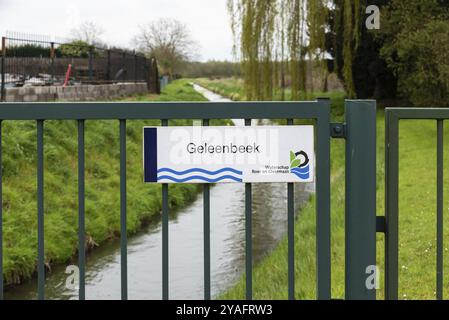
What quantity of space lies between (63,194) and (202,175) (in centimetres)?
974

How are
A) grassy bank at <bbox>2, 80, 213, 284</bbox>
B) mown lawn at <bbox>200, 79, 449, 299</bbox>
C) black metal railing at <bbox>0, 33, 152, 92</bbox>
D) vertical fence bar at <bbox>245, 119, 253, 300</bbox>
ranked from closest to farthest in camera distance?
vertical fence bar at <bbox>245, 119, 253, 300</bbox>
mown lawn at <bbox>200, 79, 449, 299</bbox>
grassy bank at <bbox>2, 80, 213, 284</bbox>
black metal railing at <bbox>0, 33, 152, 92</bbox>

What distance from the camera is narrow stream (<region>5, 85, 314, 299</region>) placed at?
8211 millimetres

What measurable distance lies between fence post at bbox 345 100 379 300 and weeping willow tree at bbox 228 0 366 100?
16.5 metres

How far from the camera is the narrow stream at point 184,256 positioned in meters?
8.21

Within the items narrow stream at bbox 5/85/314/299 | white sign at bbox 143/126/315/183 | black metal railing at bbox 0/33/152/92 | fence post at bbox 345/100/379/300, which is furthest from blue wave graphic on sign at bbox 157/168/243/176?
black metal railing at bbox 0/33/152/92

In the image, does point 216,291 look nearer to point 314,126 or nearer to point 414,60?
point 314,126

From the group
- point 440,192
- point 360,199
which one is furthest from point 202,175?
point 440,192

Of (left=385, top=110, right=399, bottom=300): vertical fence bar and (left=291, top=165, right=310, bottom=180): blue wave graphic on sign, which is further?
(left=385, top=110, right=399, bottom=300): vertical fence bar

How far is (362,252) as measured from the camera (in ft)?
9.65

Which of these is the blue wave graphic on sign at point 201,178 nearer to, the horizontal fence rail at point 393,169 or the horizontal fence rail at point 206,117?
the horizontal fence rail at point 206,117

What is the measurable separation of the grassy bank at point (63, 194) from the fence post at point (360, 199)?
20.9 ft

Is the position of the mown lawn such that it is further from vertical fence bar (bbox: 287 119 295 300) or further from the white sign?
the white sign

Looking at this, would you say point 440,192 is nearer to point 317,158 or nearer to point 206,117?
point 317,158

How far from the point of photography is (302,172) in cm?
290
